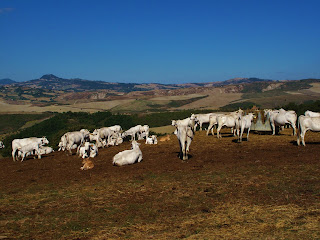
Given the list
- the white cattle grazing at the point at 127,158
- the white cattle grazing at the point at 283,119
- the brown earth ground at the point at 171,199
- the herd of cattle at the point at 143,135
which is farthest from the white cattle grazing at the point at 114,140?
the white cattle grazing at the point at 283,119

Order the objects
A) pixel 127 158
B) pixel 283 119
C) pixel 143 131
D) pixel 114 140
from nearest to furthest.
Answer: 1. pixel 127 158
2. pixel 283 119
3. pixel 114 140
4. pixel 143 131

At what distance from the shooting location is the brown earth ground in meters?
9.45

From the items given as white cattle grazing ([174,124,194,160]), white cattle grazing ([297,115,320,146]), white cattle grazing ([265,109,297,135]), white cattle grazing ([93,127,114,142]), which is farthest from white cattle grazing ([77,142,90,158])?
white cattle grazing ([265,109,297,135])

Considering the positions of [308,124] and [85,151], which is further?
[85,151]

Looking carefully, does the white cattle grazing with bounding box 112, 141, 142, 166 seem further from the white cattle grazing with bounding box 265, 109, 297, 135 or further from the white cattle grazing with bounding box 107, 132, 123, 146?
the white cattle grazing with bounding box 265, 109, 297, 135

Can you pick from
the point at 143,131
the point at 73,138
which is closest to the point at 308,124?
the point at 73,138

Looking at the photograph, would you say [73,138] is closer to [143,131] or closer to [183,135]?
[183,135]

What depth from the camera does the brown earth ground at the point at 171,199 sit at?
945 centimetres

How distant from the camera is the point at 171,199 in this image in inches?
491

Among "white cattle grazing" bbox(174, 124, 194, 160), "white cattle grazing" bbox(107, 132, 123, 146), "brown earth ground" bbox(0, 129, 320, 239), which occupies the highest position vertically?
"white cattle grazing" bbox(174, 124, 194, 160)

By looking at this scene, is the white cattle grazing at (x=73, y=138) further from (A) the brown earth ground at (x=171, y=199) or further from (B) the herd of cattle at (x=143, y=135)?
→ (A) the brown earth ground at (x=171, y=199)

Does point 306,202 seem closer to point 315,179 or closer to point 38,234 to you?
point 315,179

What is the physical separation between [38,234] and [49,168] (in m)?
12.2

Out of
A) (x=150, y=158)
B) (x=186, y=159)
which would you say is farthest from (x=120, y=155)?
(x=186, y=159)
